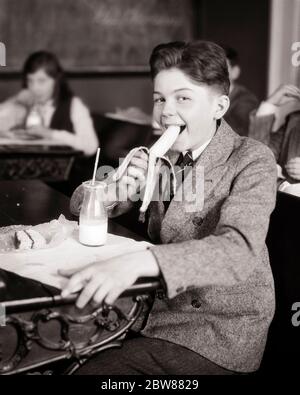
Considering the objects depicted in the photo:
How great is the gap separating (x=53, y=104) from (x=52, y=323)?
3816mm

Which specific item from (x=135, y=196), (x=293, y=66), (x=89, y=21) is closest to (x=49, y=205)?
(x=135, y=196)

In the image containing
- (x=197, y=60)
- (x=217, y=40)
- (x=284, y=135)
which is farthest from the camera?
(x=217, y=40)

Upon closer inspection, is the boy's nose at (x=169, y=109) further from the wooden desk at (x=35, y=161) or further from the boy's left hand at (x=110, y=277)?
the wooden desk at (x=35, y=161)

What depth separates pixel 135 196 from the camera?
2109 mm

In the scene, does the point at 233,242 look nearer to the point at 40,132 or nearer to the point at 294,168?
the point at 294,168

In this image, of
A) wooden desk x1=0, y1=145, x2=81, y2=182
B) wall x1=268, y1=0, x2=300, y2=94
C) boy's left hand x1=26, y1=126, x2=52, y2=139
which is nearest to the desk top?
wooden desk x1=0, y1=145, x2=81, y2=182

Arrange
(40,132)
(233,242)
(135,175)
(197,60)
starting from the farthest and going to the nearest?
1. (40,132)
2. (135,175)
3. (197,60)
4. (233,242)

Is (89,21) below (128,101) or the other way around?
the other way around

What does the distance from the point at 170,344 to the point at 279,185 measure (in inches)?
51.7

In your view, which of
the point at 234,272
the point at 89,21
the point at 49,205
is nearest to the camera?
the point at 234,272

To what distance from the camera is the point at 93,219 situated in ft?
6.17

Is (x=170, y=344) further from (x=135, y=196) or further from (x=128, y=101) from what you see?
(x=128, y=101)

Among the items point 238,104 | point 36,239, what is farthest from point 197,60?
point 238,104

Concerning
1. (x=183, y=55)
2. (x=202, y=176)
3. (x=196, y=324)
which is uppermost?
(x=183, y=55)
